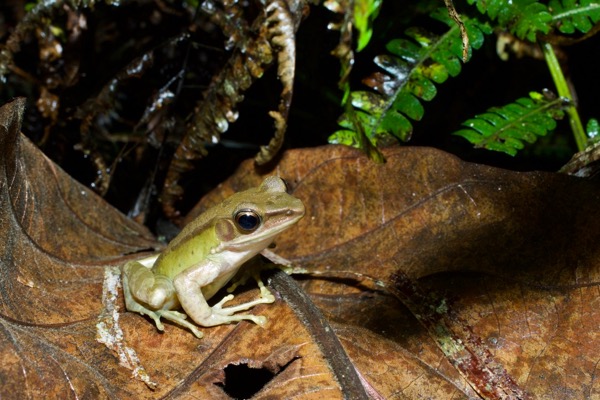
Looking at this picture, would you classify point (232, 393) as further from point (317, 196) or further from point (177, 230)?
point (177, 230)

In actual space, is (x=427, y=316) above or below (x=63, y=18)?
below

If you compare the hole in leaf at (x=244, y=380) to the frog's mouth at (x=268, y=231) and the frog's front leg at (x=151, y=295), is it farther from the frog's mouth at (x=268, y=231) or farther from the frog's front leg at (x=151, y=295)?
the frog's mouth at (x=268, y=231)

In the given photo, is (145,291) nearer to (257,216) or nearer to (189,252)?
(189,252)

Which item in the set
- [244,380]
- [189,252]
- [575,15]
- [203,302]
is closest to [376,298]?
[244,380]

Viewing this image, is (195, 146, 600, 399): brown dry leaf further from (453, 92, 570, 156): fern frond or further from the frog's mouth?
(453, 92, 570, 156): fern frond

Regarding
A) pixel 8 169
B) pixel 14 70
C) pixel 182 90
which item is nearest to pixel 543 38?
pixel 182 90

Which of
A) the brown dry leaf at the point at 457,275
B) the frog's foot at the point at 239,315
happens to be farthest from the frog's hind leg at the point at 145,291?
the brown dry leaf at the point at 457,275
